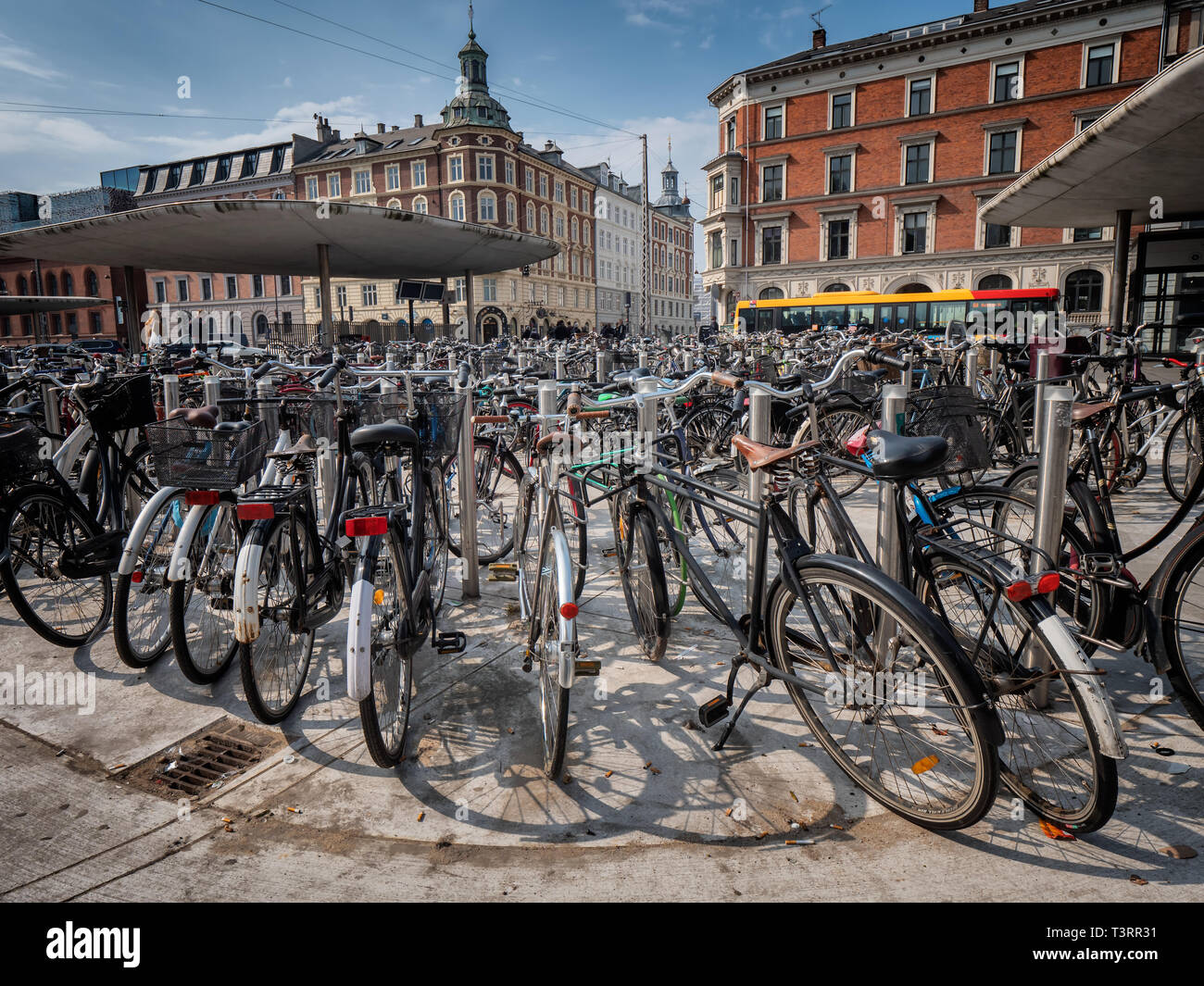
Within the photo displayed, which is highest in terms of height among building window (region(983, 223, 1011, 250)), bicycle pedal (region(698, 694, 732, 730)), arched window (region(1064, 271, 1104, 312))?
building window (region(983, 223, 1011, 250))

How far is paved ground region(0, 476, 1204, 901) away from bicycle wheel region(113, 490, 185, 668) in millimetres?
209

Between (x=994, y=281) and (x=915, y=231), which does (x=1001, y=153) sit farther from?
(x=994, y=281)

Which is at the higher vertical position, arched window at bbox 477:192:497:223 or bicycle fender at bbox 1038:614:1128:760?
arched window at bbox 477:192:497:223

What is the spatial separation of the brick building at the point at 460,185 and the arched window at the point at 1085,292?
31.8 meters

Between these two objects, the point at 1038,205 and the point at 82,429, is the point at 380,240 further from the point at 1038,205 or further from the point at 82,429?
the point at 1038,205

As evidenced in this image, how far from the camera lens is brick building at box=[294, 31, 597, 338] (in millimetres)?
49938

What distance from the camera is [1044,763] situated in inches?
97.3

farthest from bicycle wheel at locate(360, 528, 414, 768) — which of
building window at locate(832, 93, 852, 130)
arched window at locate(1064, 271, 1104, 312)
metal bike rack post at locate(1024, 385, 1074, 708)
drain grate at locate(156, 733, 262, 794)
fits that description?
building window at locate(832, 93, 852, 130)

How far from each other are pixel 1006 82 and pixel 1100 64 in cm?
377

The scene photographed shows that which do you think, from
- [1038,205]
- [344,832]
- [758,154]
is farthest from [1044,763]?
[758,154]

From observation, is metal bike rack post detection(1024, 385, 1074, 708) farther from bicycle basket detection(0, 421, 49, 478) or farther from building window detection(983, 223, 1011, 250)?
building window detection(983, 223, 1011, 250)

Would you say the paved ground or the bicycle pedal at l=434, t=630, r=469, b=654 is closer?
the paved ground

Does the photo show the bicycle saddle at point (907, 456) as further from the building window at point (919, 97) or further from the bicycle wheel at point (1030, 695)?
the building window at point (919, 97)

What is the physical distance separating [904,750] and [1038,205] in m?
14.2
